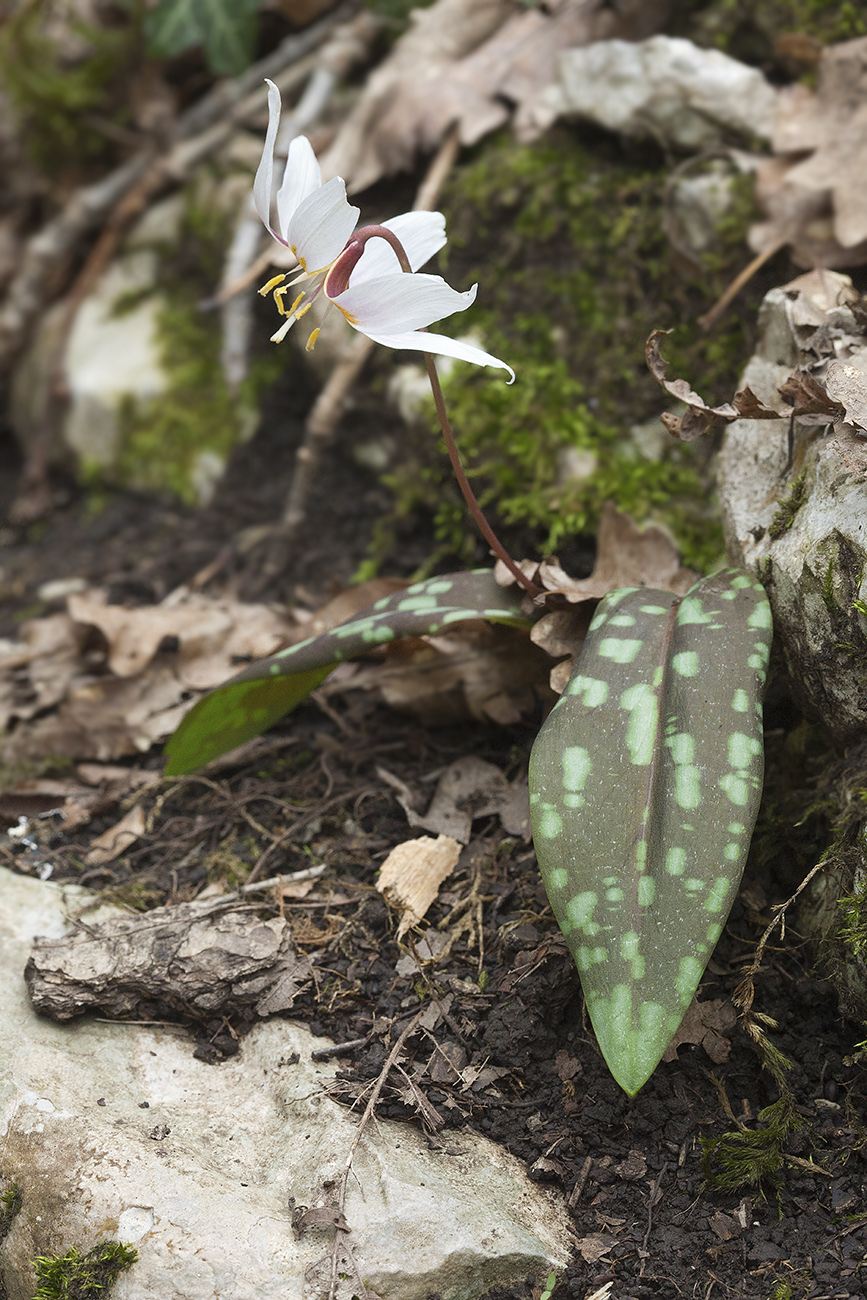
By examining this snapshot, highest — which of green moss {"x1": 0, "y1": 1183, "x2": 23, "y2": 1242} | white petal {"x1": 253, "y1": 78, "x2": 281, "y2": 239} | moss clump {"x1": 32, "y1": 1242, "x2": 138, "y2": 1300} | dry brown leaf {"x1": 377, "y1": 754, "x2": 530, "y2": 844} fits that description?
white petal {"x1": 253, "y1": 78, "x2": 281, "y2": 239}

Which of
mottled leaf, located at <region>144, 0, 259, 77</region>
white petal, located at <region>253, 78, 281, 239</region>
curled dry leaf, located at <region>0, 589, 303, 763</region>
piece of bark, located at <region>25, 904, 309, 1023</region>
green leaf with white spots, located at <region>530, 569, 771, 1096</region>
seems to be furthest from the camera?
mottled leaf, located at <region>144, 0, 259, 77</region>

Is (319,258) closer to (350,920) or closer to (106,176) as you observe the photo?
(350,920)

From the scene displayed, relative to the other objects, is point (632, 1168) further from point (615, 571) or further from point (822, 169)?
point (822, 169)

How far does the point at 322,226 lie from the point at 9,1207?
4.72ft

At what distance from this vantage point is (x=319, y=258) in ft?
4.74

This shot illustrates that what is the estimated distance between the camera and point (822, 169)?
7.34 feet

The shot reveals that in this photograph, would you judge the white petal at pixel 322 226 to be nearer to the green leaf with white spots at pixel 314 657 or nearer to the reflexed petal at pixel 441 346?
the reflexed petal at pixel 441 346

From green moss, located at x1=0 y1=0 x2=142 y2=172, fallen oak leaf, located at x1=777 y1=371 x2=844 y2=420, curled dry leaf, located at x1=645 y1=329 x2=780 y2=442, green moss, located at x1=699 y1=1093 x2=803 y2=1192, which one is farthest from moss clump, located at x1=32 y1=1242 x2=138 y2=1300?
green moss, located at x1=0 y1=0 x2=142 y2=172

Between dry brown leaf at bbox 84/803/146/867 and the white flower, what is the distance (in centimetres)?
114

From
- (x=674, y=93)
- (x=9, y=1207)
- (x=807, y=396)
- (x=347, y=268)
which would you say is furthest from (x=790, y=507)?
(x=9, y=1207)

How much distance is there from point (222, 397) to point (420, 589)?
1.75 m

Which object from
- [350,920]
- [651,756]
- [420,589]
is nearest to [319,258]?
[420,589]

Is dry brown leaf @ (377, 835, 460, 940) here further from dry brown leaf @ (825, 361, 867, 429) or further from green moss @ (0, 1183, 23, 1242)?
dry brown leaf @ (825, 361, 867, 429)

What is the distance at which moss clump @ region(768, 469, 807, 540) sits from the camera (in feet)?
5.55
